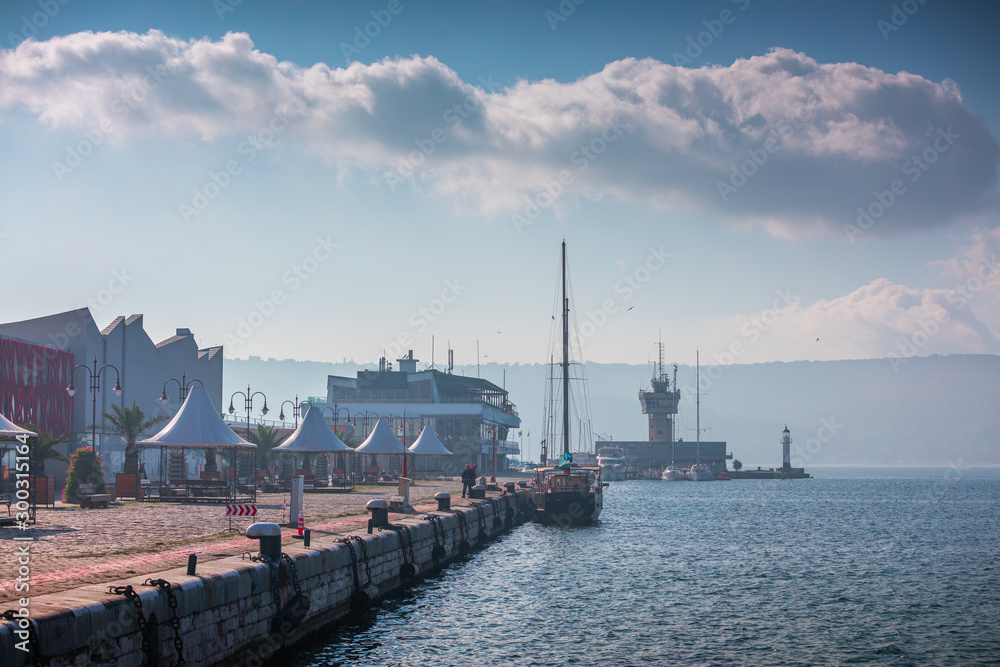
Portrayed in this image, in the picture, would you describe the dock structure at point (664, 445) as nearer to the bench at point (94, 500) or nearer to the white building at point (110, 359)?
the white building at point (110, 359)

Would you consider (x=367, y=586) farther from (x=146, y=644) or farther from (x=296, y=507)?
(x=146, y=644)

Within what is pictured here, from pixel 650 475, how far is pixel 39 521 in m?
169

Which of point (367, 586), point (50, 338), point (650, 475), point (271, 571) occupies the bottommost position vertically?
point (650, 475)

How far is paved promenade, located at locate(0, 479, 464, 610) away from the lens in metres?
14.6

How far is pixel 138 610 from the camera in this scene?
474 inches

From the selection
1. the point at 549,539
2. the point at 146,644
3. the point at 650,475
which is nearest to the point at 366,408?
the point at 549,539

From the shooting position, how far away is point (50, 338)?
58.4 m

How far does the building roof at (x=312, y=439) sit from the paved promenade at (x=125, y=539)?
12.7 meters

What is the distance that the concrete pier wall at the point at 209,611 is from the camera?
34.6 ft

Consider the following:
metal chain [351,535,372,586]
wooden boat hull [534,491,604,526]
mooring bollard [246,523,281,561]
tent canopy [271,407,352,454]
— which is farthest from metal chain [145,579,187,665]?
wooden boat hull [534,491,604,526]

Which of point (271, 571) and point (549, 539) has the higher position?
point (271, 571)

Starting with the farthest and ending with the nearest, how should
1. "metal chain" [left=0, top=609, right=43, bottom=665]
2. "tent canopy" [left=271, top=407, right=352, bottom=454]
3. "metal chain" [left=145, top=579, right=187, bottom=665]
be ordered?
"tent canopy" [left=271, top=407, right=352, bottom=454] < "metal chain" [left=145, top=579, right=187, bottom=665] < "metal chain" [left=0, top=609, right=43, bottom=665]

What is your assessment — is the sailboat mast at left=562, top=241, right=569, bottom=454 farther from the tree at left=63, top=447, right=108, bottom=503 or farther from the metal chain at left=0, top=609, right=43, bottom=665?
the metal chain at left=0, top=609, right=43, bottom=665

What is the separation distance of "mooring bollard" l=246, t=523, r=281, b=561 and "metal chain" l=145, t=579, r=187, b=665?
3.64 metres
